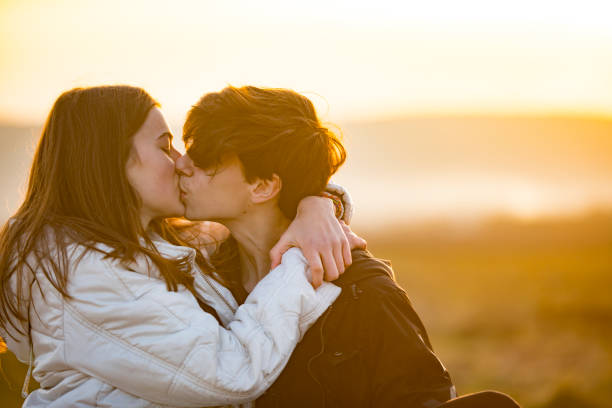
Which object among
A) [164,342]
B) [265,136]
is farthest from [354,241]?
[164,342]

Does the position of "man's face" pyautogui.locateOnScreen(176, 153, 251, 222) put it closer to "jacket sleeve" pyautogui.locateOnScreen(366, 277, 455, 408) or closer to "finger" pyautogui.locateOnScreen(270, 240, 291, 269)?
"finger" pyautogui.locateOnScreen(270, 240, 291, 269)

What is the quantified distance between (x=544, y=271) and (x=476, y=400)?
79.6 feet

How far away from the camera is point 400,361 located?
284 cm

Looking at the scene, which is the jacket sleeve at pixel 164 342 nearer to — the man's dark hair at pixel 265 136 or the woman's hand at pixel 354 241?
the woman's hand at pixel 354 241

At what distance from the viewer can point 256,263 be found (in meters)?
3.56

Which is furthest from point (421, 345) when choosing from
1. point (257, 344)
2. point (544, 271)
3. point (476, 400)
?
point (544, 271)

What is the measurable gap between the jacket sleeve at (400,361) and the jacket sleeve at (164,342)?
366mm

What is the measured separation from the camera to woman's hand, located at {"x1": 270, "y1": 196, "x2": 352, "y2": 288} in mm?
3041

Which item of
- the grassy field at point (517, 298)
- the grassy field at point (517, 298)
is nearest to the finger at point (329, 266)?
the grassy field at point (517, 298)

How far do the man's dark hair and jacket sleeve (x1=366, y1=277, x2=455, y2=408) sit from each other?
0.77 metres

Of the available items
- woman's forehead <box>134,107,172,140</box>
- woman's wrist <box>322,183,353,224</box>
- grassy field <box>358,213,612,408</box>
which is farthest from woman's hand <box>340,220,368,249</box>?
grassy field <box>358,213,612,408</box>

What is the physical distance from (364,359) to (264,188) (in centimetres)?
99

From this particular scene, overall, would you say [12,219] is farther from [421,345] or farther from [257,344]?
[421,345]

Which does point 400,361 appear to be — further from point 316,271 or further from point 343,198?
point 343,198
